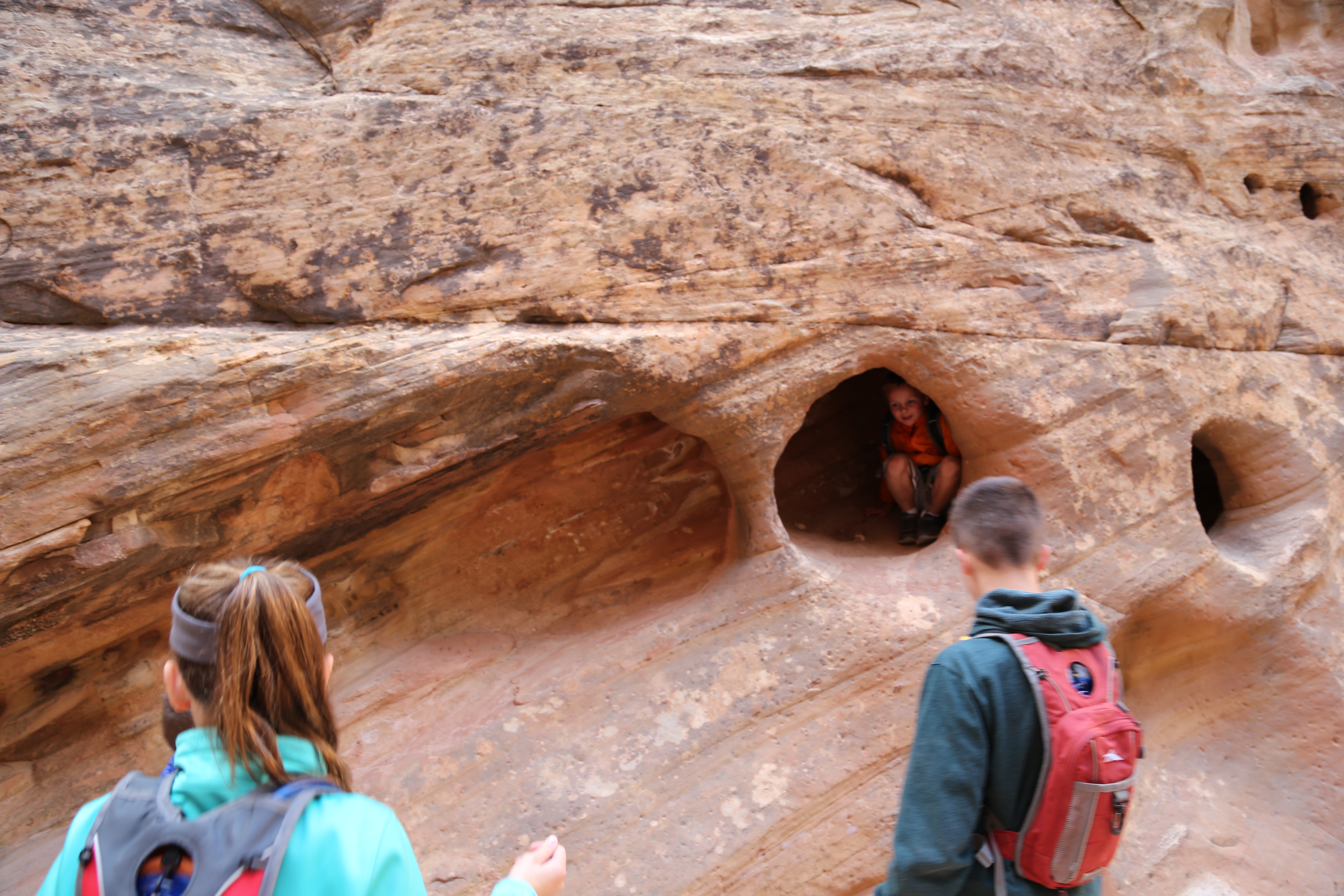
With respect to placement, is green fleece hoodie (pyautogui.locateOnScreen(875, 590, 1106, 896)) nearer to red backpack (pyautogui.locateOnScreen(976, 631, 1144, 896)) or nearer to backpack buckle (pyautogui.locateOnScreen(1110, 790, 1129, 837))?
red backpack (pyautogui.locateOnScreen(976, 631, 1144, 896))

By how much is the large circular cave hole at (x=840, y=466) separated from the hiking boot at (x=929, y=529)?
43 centimetres

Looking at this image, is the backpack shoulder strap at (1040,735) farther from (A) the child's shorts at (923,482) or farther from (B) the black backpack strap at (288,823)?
(A) the child's shorts at (923,482)

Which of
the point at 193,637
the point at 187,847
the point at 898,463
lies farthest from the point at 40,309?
Answer: the point at 898,463

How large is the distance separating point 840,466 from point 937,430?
85 centimetres

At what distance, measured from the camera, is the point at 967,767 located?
1.55 metres

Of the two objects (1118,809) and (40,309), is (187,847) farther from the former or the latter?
(40,309)

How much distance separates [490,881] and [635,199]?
2.58 metres

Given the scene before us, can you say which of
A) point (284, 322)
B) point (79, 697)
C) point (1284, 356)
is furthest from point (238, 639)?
point (1284, 356)

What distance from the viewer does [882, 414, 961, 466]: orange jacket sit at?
13.6ft

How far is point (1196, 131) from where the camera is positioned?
435cm

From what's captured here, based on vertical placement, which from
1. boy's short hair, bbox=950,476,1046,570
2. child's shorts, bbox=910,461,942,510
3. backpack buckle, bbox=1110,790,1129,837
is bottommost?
child's shorts, bbox=910,461,942,510

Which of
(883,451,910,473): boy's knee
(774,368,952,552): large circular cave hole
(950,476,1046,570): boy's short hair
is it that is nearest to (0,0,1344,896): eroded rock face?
(774,368,952,552): large circular cave hole

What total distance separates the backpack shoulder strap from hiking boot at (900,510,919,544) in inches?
101

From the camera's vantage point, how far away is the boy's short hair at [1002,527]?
181 centimetres
